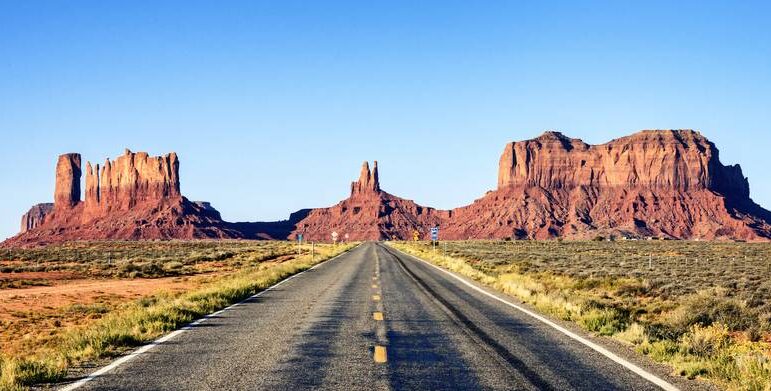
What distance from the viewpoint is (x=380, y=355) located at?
8641 millimetres

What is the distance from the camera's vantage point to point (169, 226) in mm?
189875

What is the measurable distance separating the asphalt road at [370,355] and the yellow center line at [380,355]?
0.01m

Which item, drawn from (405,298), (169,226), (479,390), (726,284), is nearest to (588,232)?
(169,226)

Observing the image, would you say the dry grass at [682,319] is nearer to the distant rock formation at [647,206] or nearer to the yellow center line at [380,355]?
the yellow center line at [380,355]

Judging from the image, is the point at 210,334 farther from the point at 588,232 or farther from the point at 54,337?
the point at 588,232

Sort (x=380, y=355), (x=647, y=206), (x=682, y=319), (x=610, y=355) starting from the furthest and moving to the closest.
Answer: (x=647, y=206) < (x=682, y=319) < (x=610, y=355) < (x=380, y=355)

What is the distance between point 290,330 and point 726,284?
70.4 feet

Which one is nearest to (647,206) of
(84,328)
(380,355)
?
(84,328)

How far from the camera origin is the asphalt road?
7031 millimetres

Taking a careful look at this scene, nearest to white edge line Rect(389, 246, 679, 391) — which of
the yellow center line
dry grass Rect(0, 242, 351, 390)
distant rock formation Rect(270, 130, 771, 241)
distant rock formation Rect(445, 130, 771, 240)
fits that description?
the yellow center line

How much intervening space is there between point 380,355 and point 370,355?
138 millimetres

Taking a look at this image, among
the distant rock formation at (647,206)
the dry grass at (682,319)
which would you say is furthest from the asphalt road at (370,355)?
the distant rock formation at (647,206)

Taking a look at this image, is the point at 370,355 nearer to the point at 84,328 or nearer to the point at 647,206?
the point at 84,328

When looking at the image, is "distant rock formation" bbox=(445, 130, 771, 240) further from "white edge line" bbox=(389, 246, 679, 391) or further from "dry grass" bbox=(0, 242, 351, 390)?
"white edge line" bbox=(389, 246, 679, 391)
